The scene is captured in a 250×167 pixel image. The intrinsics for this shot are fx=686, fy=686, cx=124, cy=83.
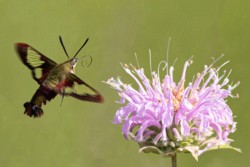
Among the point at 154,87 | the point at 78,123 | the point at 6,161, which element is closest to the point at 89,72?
the point at 78,123

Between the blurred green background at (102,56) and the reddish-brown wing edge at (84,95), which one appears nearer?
the reddish-brown wing edge at (84,95)

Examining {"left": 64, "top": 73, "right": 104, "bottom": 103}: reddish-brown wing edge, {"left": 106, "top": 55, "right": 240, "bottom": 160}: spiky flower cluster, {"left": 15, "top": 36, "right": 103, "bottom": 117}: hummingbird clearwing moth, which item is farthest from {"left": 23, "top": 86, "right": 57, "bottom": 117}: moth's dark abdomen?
{"left": 106, "top": 55, "right": 240, "bottom": 160}: spiky flower cluster

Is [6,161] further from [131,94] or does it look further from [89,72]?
[131,94]

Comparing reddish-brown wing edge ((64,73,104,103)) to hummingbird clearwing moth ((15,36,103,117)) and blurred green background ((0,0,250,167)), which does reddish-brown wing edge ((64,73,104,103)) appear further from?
blurred green background ((0,0,250,167))


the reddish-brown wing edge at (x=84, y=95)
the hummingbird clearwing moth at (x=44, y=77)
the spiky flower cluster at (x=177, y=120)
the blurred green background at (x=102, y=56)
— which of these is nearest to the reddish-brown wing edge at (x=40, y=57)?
the hummingbird clearwing moth at (x=44, y=77)

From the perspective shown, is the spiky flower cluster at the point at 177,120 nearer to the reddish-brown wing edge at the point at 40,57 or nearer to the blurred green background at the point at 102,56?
the reddish-brown wing edge at the point at 40,57

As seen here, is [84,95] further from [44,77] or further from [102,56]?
[102,56]

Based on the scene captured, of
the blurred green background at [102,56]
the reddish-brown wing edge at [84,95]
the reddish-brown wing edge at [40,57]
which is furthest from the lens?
the blurred green background at [102,56]

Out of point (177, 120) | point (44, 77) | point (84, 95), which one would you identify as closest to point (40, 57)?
point (44, 77)

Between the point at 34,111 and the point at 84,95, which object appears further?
the point at 34,111
